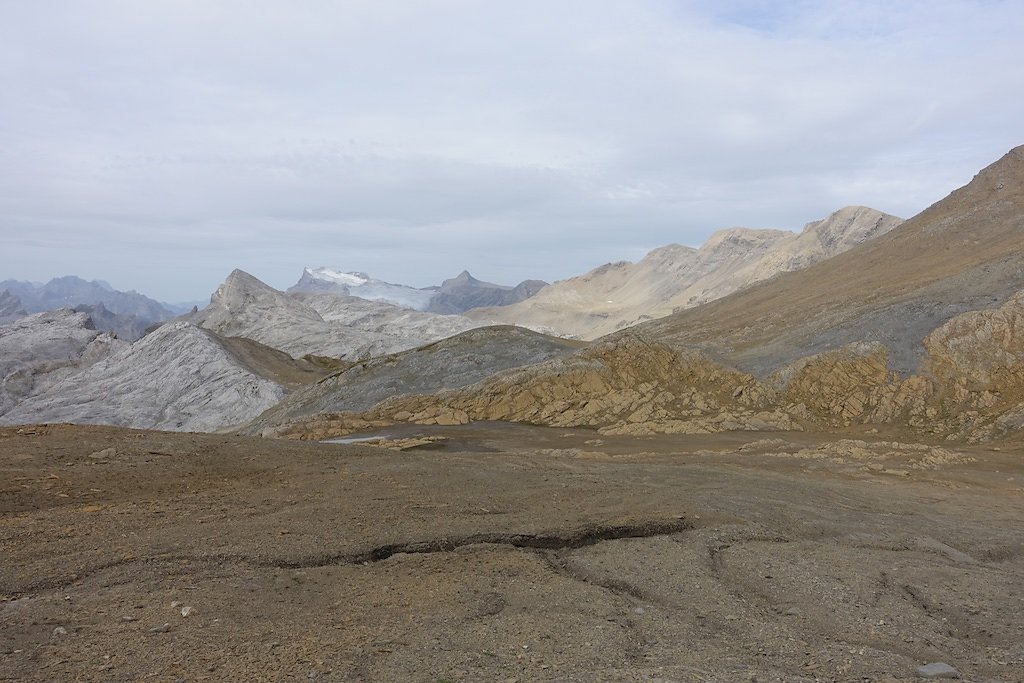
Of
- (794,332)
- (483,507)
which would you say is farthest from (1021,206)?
(483,507)

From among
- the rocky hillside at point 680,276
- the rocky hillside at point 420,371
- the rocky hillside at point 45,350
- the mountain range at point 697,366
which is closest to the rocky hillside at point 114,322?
the rocky hillside at point 45,350

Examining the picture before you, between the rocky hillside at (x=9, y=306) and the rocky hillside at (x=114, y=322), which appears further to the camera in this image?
the rocky hillside at (x=9, y=306)

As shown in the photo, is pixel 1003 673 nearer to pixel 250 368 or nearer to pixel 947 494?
pixel 947 494

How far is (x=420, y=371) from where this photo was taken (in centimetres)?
2712

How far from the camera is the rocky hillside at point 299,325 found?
57.0 m

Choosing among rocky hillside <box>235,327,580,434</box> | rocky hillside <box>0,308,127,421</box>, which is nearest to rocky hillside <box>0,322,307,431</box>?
rocky hillside <box>0,308,127,421</box>

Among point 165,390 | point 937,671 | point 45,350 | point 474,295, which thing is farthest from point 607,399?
point 474,295

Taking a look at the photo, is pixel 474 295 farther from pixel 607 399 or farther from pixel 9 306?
pixel 607 399

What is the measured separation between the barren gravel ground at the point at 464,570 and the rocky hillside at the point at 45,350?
3508 cm

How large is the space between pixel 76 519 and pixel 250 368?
32366mm

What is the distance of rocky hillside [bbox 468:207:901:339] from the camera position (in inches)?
3155

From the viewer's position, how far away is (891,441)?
59.2 feet

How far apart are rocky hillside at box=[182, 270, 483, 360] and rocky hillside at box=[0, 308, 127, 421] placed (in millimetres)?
8335

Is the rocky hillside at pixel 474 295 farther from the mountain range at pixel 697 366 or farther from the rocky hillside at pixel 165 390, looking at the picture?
the rocky hillside at pixel 165 390
